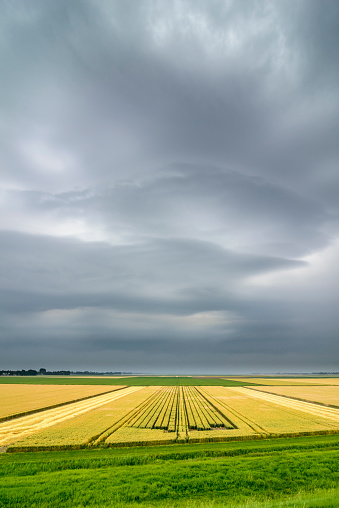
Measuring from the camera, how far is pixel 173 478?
1756 centimetres

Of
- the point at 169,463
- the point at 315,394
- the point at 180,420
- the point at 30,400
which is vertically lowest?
the point at 315,394

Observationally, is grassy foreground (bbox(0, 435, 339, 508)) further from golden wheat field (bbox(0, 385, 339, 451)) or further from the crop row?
the crop row

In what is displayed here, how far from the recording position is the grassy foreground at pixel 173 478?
14.8 meters

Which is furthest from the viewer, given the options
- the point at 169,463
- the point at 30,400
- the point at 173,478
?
the point at 30,400

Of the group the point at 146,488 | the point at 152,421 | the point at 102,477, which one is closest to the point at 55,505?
the point at 102,477

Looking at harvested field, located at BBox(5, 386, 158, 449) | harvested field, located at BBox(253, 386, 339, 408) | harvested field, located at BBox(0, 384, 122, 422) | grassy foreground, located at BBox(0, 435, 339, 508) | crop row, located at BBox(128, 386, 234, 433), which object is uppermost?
grassy foreground, located at BBox(0, 435, 339, 508)

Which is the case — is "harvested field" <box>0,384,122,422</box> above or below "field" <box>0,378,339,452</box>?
below

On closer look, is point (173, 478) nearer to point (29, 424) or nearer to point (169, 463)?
point (169, 463)

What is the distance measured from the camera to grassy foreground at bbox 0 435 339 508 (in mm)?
14805

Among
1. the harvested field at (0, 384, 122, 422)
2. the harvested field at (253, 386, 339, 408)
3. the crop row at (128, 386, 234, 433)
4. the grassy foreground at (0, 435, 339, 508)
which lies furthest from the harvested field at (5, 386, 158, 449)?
the harvested field at (253, 386, 339, 408)

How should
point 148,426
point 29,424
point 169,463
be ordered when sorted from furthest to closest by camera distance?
point 29,424 < point 148,426 < point 169,463

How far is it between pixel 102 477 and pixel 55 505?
344 centimetres

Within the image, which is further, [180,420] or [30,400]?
[30,400]

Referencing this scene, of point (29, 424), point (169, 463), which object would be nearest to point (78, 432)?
point (29, 424)
